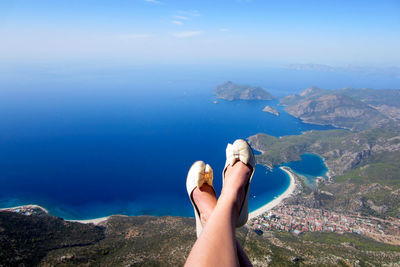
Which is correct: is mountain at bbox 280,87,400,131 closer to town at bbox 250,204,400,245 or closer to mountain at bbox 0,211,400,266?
town at bbox 250,204,400,245

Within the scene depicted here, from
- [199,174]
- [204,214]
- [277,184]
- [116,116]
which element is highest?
[199,174]

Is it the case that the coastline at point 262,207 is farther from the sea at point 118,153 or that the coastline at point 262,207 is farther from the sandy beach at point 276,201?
the sea at point 118,153

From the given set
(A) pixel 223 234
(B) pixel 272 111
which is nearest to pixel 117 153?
(A) pixel 223 234

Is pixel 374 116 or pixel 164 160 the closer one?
pixel 164 160

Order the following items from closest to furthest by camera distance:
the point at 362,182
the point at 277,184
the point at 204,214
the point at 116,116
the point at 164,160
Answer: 1. the point at 204,214
2. the point at 362,182
3. the point at 277,184
4. the point at 164,160
5. the point at 116,116

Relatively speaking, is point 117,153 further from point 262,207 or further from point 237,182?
point 237,182

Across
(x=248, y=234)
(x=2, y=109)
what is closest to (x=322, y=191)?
(x=248, y=234)

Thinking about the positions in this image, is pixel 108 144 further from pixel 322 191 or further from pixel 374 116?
pixel 374 116
